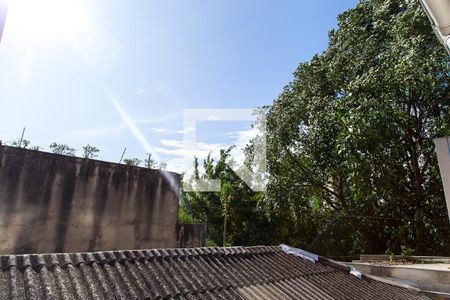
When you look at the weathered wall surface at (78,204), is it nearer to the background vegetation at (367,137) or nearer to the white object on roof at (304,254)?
the white object on roof at (304,254)

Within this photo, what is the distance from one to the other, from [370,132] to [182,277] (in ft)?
25.9

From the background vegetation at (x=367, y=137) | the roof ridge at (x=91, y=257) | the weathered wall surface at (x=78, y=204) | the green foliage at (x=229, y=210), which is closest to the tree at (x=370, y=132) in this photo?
the background vegetation at (x=367, y=137)

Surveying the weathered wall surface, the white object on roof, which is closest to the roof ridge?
the white object on roof

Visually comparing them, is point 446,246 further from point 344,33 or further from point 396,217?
point 344,33

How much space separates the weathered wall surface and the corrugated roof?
2647 mm

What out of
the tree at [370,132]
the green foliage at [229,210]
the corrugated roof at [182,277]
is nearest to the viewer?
the corrugated roof at [182,277]

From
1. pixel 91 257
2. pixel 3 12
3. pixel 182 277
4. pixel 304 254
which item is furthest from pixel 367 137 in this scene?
pixel 3 12

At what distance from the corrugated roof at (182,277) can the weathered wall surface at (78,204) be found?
8.68 feet

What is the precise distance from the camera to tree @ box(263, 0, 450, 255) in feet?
31.6

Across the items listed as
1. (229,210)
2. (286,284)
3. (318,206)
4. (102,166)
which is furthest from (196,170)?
(286,284)

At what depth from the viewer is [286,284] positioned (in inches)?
155

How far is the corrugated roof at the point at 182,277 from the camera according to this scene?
267cm

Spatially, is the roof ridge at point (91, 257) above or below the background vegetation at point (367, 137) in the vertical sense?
below

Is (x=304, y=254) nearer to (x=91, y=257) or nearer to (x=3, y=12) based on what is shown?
(x=91, y=257)
